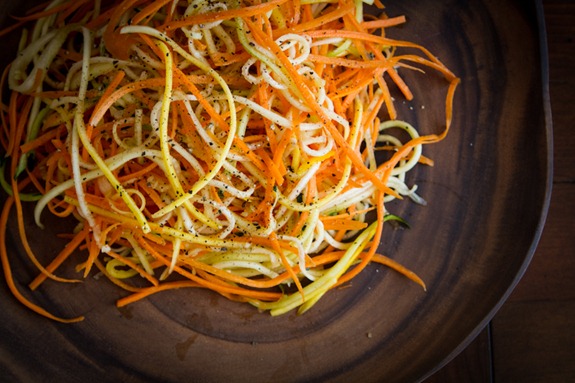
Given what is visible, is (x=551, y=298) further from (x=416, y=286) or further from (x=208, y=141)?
(x=208, y=141)

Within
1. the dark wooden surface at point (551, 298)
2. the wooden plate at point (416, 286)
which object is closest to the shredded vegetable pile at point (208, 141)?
the wooden plate at point (416, 286)

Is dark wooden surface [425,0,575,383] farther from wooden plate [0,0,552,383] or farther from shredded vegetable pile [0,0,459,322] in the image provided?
shredded vegetable pile [0,0,459,322]

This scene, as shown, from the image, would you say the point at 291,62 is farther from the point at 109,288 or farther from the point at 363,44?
the point at 109,288

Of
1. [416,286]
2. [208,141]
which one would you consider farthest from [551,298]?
[208,141]

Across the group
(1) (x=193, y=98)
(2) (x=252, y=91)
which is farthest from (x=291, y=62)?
(1) (x=193, y=98)

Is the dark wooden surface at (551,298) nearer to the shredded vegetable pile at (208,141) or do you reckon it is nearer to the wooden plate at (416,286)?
the wooden plate at (416,286)
